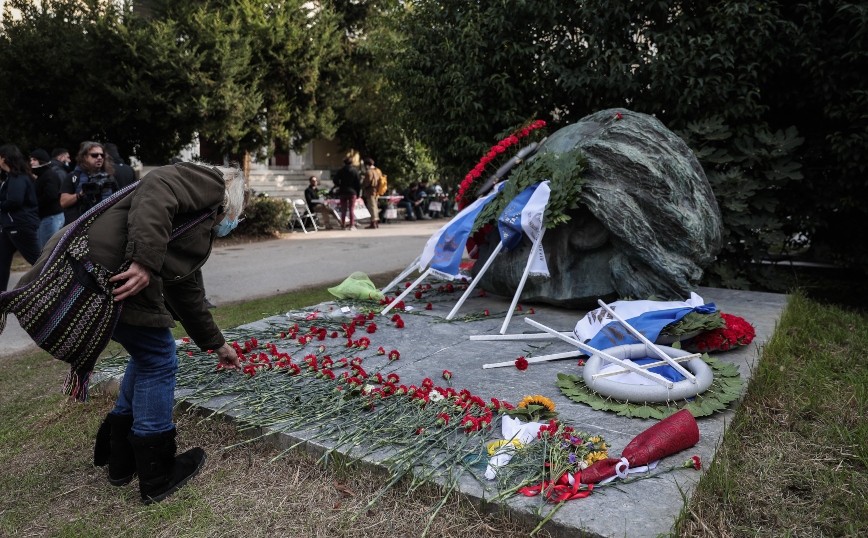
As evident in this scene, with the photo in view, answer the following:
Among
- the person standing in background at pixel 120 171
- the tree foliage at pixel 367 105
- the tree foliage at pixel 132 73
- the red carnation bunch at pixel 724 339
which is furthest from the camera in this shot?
the tree foliage at pixel 367 105

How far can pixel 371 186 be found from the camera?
18.3 meters

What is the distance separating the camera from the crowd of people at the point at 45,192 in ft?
21.2

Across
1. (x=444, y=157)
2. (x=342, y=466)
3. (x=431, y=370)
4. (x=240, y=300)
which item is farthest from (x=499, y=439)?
(x=444, y=157)

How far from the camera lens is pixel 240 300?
8.04 metres

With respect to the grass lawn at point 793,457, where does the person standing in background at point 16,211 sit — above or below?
above

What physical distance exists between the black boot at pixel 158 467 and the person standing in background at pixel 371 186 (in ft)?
50.4

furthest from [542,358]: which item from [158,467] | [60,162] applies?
[60,162]

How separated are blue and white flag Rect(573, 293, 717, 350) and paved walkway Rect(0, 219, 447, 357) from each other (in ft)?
15.7

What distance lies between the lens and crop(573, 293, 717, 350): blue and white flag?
4398 mm

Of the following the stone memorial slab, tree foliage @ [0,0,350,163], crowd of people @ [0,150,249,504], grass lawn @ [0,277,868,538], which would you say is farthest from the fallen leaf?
tree foliage @ [0,0,350,163]

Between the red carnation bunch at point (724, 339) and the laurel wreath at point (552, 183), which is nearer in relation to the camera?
the red carnation bunch at point (724, 339)

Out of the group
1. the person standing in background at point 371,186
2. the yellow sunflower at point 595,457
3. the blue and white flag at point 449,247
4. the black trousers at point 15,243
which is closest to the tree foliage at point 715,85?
the blue and white flag at point 449,247

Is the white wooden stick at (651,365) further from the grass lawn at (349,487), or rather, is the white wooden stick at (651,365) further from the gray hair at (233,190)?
the gray hair at (233,190)

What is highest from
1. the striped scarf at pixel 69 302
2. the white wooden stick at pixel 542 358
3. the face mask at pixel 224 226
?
the face mask at pixel 224 226
